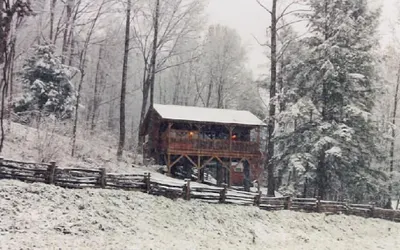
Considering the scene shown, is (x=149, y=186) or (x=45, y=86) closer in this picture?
(x=149, y=186)

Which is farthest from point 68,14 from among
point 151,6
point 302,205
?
point 302,205

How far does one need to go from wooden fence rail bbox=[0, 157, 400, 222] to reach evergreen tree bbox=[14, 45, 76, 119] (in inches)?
359

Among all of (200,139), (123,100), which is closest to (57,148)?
(123,100)

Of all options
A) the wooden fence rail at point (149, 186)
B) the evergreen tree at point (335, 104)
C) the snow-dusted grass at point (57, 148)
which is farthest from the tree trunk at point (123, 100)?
the evergreen tree at point (335, 104)

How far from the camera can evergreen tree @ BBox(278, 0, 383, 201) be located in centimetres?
2241

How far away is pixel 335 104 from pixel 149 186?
40.7 ft

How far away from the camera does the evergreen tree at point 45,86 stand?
24.2m

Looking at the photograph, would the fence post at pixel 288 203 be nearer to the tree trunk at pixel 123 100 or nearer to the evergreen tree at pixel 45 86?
the tree trunk at pixel 123 100

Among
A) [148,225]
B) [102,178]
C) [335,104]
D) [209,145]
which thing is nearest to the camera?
[148,225]

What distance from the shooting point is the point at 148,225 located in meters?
13.7

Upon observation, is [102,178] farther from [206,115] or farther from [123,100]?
[206,115]

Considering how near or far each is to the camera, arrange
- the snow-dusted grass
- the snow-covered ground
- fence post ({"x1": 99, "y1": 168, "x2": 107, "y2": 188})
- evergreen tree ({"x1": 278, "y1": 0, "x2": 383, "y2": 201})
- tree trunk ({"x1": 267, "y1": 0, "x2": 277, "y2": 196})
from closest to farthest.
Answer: the snow-covered ground < fence post ({"x1": 99, "y1": 168, "x2": 107, "y2": 188}) < the snow-dusted grass < tree trunk ({"x1": 267, "y1": 0, "x2": 277, "y2": 196}) < evergreen tree ({"x1": 278, "y1": 0, "x2": 383, "y2": 201})

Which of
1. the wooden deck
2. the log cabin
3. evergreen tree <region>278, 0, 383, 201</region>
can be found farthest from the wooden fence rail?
the wooden deck

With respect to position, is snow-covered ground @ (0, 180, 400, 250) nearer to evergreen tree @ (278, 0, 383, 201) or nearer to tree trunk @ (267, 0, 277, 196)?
tree trunk @ (267, 0, 277, 196)
